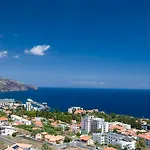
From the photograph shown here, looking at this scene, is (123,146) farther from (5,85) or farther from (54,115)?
(5,85)

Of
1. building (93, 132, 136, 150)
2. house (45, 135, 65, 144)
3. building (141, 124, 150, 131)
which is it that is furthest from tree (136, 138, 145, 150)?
building (141, 124, 150, 131)

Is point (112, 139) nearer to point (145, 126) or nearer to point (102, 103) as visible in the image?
point (145, 126)

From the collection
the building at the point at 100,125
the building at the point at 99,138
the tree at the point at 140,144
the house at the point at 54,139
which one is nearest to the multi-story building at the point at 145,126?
the building at the point at 100,125

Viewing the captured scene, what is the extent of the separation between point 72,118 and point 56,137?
62.1 feet

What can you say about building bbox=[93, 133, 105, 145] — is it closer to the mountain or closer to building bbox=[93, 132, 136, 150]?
building bbox=[93, 132, 136, 150]

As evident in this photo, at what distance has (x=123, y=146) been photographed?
995 inches

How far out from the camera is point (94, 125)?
35.0 metres

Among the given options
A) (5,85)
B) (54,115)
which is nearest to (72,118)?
(54,115)

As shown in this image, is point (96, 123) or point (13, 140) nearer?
point (13, 140)

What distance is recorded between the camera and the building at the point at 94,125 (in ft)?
112

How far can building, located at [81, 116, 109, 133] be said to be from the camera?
34.0 m

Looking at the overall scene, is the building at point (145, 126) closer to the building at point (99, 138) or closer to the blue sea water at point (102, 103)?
the building at point (99, 138)

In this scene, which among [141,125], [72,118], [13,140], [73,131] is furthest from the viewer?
[72,118]

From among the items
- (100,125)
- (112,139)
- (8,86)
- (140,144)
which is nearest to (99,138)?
(112,139)
